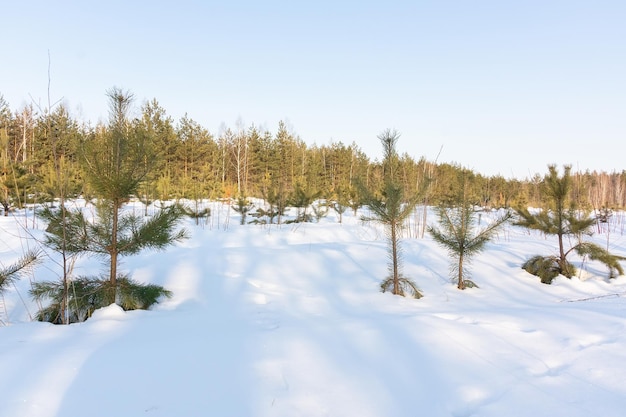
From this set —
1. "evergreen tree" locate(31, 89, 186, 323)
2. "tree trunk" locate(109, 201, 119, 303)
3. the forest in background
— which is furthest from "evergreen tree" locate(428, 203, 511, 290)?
"tree trunk" locate(109, 201, 119, 303)

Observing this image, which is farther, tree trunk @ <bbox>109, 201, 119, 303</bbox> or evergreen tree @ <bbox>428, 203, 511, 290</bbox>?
evergreen tree @ <bbox>428, 203, 511, 290</bbox>

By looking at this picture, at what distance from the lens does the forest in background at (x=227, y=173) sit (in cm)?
501

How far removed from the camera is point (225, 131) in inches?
1715

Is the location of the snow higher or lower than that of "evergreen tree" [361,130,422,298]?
lower

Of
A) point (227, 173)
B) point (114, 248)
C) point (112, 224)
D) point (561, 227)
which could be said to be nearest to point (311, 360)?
point (114, 248)

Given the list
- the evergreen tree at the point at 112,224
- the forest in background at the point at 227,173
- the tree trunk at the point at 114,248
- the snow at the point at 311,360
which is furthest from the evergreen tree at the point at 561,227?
the tree trunk at the point at 114,248

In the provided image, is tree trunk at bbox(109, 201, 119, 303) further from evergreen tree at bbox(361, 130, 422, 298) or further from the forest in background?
evergreen tree at bbox(361, 130, 422, 298)

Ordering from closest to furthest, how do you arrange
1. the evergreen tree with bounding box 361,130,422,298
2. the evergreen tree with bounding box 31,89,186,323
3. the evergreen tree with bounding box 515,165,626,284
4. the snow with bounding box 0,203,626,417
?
the snow with bounding box 0,203,626,417
the evergreen tree with bounding box 31,89,186,323
the evergreen tree with bounding box 361,130,422,298
the evergreen tree with bounding box 515,165,626,284

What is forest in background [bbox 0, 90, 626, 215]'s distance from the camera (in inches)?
197

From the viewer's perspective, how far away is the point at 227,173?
39.9 metres

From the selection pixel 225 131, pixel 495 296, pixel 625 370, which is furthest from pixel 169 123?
pixel 625 370

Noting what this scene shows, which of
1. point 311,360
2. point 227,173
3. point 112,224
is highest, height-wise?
point 227,173

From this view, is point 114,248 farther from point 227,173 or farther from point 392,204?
point 227,173

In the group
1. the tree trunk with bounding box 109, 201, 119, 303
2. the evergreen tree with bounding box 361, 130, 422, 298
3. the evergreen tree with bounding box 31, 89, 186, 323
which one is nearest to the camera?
the evergreen tree with bounding box 31, 89, 186, 323
